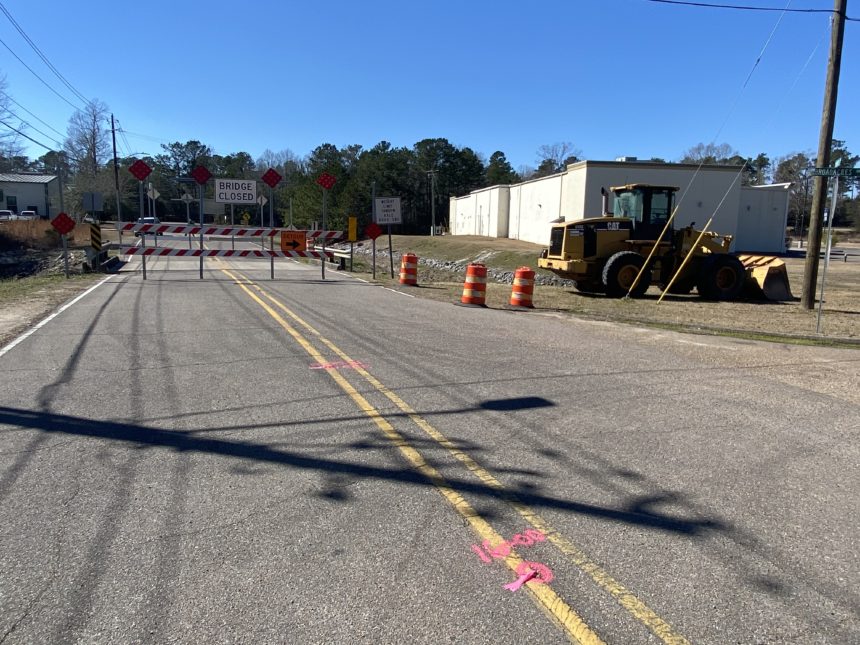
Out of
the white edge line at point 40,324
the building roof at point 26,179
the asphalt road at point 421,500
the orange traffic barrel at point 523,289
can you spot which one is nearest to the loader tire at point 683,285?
the orange traffic barrel at point 523,289

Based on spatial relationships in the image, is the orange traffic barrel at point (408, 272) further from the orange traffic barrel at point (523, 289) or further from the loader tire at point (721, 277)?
the loader tire at point (721, 277)

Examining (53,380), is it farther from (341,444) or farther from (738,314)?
(738,314)

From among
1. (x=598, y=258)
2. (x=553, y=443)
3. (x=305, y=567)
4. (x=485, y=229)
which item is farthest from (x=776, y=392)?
(x=485, y=229)

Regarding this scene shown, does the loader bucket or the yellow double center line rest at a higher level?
the loader bucket

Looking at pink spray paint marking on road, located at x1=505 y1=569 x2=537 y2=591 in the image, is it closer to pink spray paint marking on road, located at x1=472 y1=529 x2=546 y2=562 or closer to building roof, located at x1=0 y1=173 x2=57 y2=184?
pink spray paint marking on road, located at x1=472 y1=529 x2=546 y2=562

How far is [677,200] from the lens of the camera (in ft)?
130

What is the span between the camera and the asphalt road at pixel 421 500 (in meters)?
2.87

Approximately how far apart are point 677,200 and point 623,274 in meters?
25.2

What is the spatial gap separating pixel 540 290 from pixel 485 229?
36.5m

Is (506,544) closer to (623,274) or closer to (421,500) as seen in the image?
(421,500)

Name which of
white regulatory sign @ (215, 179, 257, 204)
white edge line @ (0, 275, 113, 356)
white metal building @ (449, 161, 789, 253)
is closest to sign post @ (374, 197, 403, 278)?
white regulatory sign @ (215, 179, 257, 204)

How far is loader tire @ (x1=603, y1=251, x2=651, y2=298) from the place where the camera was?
1755 centimetres

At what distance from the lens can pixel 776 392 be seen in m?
7.04

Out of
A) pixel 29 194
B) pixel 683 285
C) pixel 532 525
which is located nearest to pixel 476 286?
pixel 683 285
